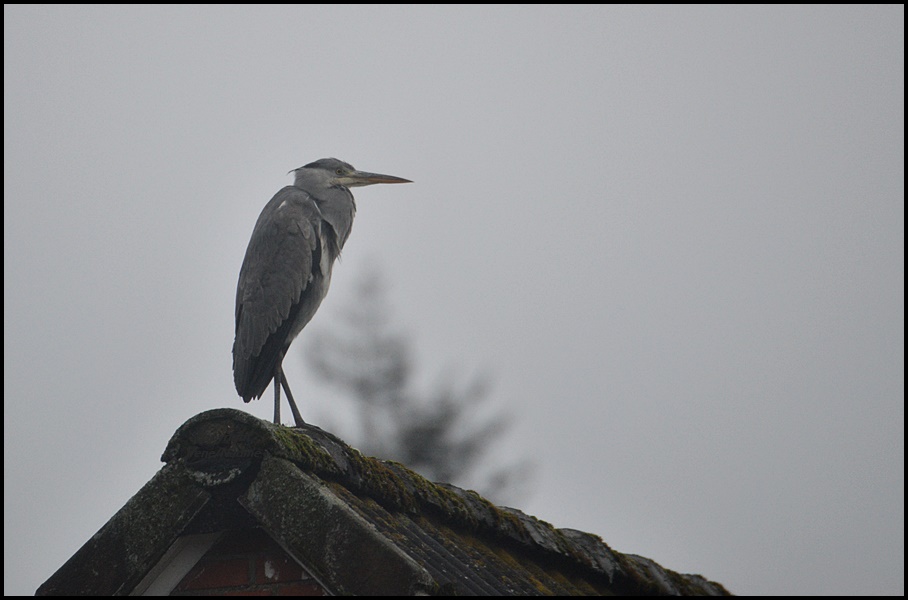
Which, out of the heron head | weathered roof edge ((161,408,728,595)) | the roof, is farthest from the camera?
the heron head

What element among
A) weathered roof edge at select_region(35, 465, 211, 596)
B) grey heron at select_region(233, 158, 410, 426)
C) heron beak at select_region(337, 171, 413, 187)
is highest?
heron beak at select_region(337, 171, 413, 187)

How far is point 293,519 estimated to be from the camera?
2543mm

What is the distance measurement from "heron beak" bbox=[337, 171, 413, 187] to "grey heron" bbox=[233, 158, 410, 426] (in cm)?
68

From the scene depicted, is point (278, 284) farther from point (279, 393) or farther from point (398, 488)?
point (398, 488)

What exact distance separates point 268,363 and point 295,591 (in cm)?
386

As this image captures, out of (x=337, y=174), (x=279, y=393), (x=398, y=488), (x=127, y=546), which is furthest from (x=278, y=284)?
(x=127, y=546)

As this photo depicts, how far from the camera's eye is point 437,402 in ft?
60.5

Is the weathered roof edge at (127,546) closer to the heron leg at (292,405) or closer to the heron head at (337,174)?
the heron leg at (292,405)

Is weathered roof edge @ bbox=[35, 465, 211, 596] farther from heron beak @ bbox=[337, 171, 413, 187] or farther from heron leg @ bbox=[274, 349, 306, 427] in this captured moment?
heron beak @ bbox=[337, 171, 413, 187]

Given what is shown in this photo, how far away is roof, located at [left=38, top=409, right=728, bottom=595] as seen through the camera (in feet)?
8.03

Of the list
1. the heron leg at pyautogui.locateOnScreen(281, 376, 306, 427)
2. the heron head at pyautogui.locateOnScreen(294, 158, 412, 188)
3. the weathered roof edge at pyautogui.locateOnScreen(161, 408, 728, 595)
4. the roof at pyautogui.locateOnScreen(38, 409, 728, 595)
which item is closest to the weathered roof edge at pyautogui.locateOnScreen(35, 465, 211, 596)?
the roof at pyautogui.locateOnScreen(38, 409, 728, 595)

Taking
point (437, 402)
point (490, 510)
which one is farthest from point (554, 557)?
point (437, 402)

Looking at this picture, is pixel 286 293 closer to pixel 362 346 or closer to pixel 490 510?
pixel 490 510

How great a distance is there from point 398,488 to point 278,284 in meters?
3.47
